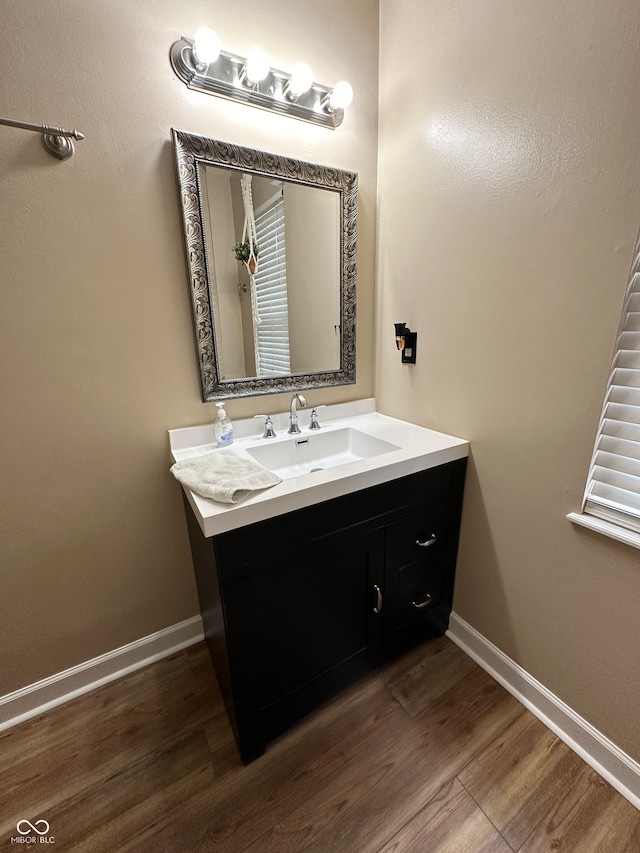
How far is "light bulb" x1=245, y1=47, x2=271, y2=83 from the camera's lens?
1115 millimetres

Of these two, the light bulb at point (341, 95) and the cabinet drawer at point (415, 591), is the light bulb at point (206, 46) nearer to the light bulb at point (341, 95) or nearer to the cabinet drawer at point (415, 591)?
the light bulb at point (341, 95)

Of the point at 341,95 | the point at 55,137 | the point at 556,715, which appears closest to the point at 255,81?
the point at 341,95

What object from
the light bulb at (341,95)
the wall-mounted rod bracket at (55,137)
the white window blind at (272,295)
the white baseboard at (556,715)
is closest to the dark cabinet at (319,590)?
the white baseboard at (556,715)

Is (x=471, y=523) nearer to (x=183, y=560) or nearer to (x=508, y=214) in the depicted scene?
(x=508, y=214)

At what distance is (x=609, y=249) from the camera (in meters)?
0.88

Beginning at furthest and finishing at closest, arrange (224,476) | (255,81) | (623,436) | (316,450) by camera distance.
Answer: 1. (316,450)
2. (255,81)
3. (224,476)
4. (623,436)

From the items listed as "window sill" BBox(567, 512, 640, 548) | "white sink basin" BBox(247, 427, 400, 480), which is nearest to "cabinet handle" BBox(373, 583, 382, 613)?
"white sink basin" BBox(247, 427, 400, 480)

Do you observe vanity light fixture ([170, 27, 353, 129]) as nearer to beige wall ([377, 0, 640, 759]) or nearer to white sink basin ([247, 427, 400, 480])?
beige wall ([377, 0, 640, 759])

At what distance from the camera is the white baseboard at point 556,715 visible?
1.02 metres

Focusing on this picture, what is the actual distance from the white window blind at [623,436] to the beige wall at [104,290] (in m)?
1.21

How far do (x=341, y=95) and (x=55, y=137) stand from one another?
3.11 ft

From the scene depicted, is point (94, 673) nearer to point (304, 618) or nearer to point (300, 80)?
point (304, 618)
